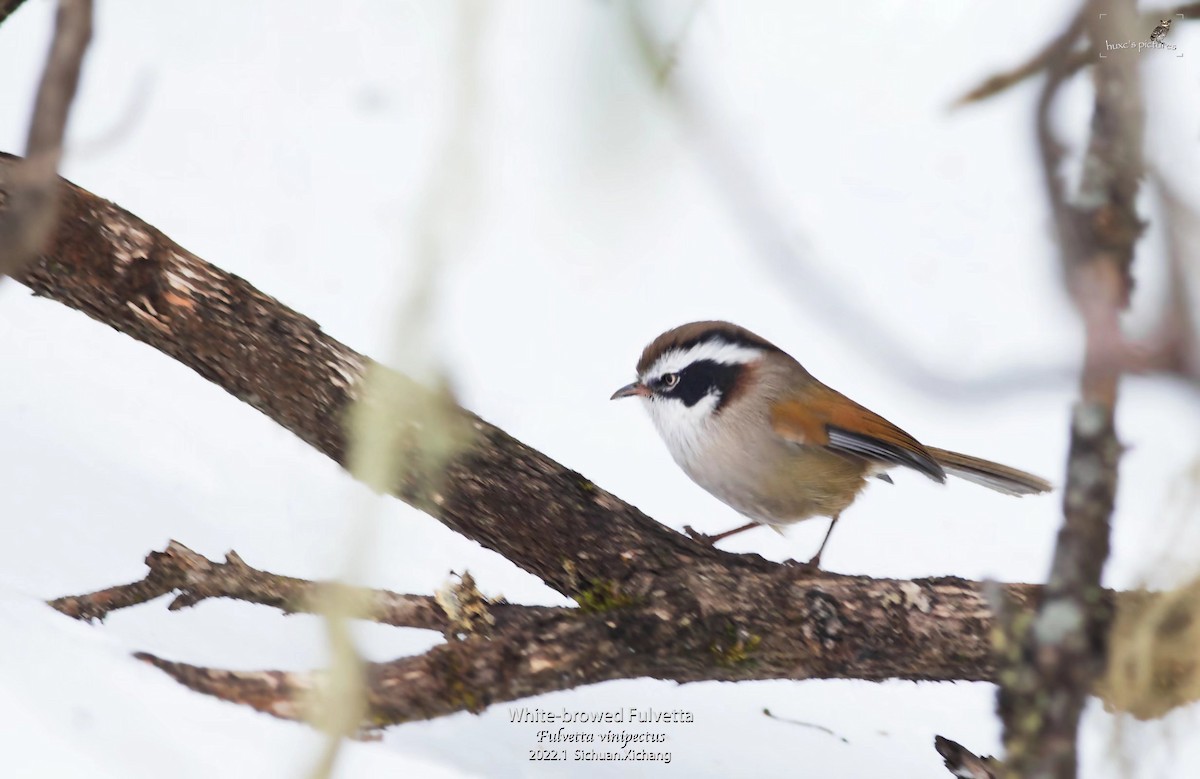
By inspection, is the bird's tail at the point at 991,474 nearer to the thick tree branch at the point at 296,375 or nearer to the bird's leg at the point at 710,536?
the bird's leg at the point at 710,536

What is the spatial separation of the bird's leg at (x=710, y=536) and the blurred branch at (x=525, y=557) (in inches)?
4.1

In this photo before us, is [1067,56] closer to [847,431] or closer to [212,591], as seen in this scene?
[847,431]

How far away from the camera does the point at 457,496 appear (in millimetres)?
1656

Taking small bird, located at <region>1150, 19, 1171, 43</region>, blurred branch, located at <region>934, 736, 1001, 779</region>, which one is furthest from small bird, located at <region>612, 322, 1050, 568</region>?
small bird, located at <region>1150, 19, 1171, 43</region>

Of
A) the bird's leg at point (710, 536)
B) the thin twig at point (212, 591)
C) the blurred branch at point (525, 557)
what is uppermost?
the bird's leg at point (710, 536)

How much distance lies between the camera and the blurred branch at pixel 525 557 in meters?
1.55

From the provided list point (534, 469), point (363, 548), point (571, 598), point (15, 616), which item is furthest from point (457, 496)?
point (363, 548)

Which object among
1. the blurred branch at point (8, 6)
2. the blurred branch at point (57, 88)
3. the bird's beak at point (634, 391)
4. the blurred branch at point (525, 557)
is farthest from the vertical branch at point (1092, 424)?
the blurred branch at point (8, 6)

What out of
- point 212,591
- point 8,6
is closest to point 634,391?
point 212,591

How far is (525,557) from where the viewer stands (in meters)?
1.70

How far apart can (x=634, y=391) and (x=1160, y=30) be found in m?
0.92

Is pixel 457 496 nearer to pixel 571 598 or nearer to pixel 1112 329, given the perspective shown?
pixel 571 598

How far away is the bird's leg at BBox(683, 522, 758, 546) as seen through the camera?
6.04ft

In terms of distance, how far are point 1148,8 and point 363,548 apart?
1.18m
